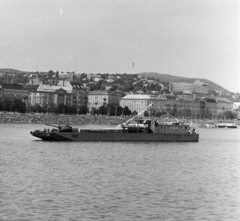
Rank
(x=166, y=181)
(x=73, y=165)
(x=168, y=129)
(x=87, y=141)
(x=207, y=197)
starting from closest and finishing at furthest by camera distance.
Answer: (x=207, y=197)
(x=166, y=181)
(x=73, y=165)
(x=87, y=141)
(x=168, y=129)

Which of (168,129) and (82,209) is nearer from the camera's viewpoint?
(82,209)

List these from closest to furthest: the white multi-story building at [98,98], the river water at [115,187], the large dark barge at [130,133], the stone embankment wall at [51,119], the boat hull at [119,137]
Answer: the river water at [115,187], the boat hull at [119,137], the large dark barge at [130,133], the stone embankment wall at [51,119], the white multi-story building at [98,98]

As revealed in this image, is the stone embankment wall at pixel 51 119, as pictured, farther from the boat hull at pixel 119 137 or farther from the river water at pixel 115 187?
the river water at pixel 115 187

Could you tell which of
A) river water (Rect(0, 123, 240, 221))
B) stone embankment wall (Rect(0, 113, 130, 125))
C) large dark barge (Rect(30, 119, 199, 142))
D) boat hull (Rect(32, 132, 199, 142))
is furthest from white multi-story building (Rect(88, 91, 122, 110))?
river water (Rect(0, 123, 240, 221))

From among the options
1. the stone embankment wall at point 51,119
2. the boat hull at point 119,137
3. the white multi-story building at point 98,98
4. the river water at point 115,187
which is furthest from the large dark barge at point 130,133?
the white multi-story building at point 98,98

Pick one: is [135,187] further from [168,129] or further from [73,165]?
[168,129]

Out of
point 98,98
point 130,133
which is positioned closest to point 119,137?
point 130,133

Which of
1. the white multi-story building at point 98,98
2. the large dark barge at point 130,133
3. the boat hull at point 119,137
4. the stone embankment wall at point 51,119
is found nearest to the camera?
the boat hull at point 119,137

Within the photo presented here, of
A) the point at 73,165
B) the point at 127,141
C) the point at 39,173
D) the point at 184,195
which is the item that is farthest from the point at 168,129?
the point at 184,195
